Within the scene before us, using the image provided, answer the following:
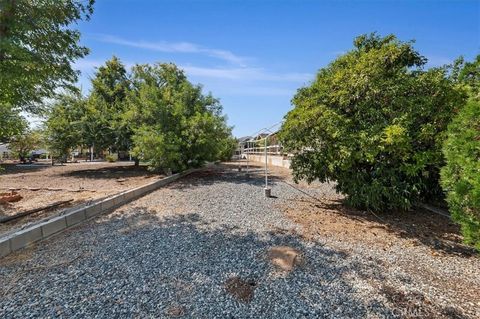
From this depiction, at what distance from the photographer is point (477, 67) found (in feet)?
11.9

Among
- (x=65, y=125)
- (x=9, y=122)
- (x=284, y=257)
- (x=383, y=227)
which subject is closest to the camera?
(x=284, y=257)

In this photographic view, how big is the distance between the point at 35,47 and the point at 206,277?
17.6ft

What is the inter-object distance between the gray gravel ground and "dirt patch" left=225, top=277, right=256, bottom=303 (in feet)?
0.17

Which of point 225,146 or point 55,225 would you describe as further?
point 225,146

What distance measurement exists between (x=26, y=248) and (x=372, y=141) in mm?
5899

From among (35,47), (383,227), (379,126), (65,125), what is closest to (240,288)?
(383,227)

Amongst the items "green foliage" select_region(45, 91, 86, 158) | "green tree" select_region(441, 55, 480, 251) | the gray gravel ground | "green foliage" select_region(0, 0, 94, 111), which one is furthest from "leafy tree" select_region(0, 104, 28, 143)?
"green foliage" select_region(45, 91, 86, 158)

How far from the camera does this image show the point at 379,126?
4.81 metres

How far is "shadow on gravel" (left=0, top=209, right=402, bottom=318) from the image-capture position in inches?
97.3

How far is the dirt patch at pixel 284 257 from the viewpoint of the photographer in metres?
3.31

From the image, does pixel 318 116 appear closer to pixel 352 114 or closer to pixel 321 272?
pixel 352 114

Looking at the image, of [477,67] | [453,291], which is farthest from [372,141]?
[453,291]

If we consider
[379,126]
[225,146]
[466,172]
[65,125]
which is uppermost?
[65,125]

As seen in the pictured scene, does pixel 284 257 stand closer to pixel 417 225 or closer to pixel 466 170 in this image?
pixel 466 170
